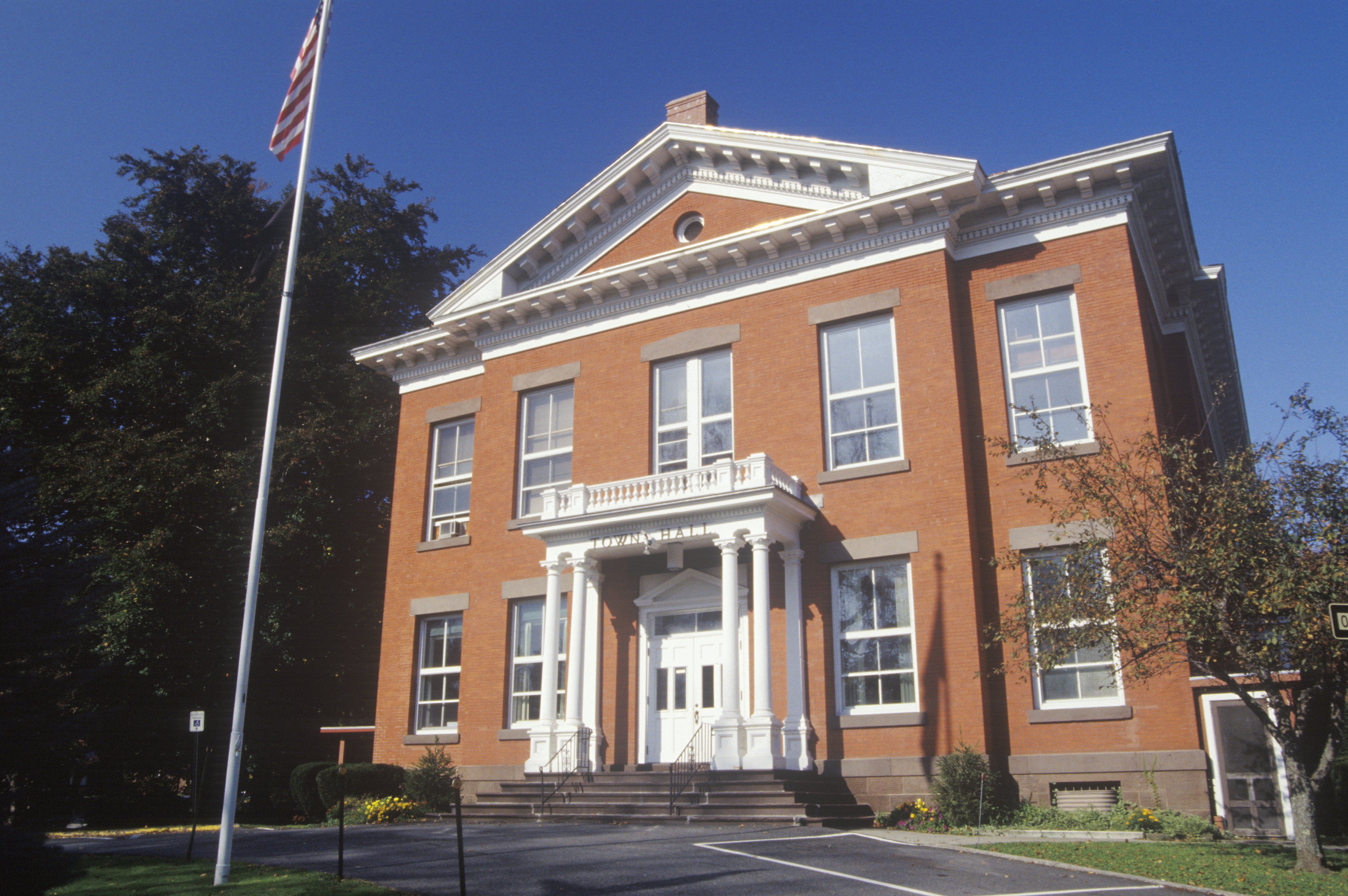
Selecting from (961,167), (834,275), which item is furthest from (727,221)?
(961,167)

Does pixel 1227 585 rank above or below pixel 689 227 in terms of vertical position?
below

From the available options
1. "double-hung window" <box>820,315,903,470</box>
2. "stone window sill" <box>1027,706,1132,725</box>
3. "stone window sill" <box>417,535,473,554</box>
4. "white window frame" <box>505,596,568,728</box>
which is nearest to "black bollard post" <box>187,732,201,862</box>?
"white window frame" <box>505,596,568,728</box>

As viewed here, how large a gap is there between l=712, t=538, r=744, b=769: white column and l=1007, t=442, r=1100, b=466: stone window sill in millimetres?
4969

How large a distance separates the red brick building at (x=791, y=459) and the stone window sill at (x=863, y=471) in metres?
0.07

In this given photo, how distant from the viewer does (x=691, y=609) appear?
19.7 metres

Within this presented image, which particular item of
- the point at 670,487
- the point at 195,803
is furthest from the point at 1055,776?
the point at 195,803

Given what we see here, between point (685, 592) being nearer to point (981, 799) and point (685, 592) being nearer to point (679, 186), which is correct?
point (981, 799)

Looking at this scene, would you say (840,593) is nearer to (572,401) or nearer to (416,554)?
(572,401)

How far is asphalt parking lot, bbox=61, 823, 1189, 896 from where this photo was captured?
32.3 ft

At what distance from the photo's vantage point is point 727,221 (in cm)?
2188

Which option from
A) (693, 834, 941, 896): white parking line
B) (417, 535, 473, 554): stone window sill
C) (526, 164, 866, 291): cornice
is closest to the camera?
(693, 834, 941, 896): white parking line

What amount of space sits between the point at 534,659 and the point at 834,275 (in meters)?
10.0

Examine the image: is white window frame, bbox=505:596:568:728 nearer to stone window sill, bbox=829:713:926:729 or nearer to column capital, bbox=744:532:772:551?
column capital, bbox=744:532:772:551

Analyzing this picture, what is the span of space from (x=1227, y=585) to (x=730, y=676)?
8489mm
